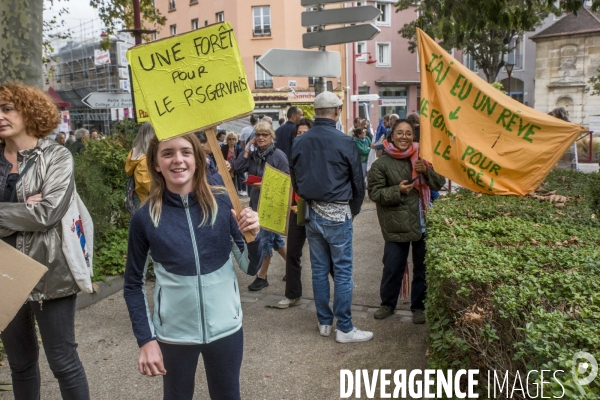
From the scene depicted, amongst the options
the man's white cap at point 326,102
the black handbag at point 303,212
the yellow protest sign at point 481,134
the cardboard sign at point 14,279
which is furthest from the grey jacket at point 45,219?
the yellow protest sign at point 481,134

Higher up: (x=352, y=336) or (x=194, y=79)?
(x=194, y=79)

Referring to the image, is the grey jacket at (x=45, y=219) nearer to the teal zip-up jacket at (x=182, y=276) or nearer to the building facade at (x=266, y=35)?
the teal zip-up jacket at (x=182, y=276)


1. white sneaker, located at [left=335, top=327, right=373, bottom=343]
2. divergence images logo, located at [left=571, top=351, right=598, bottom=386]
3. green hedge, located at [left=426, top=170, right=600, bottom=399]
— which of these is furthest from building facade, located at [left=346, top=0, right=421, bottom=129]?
divergence images logo, located at [left=571, top=351, right=598, bottom=386]

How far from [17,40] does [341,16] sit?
3.43 meters

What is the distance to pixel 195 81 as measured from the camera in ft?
8.81

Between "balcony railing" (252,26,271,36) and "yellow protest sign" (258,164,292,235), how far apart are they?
107 feet

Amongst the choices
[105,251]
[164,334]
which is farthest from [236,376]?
[105,251]

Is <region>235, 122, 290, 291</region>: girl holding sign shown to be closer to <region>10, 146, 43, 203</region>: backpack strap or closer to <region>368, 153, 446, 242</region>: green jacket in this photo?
<region>368, 153, 446, 242</region>: green jacket

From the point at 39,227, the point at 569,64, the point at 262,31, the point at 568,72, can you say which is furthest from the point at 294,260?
the point at 262,31

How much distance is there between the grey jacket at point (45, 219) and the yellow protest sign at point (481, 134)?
304 centimetres

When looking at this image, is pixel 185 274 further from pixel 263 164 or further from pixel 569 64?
pixel 569 64

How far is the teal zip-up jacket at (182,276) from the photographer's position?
2.56 metres

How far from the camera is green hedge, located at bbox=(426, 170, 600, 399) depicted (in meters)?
2.18

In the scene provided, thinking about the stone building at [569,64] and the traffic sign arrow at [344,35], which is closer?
the traffic sign arrow at [344,35]
